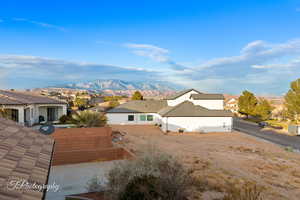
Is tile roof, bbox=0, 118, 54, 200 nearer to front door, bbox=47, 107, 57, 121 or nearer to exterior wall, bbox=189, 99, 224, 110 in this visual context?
front door, bbox=47, 107, 57, 121

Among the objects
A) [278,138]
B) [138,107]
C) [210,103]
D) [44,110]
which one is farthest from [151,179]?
[138,107]

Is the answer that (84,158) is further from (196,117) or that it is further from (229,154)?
(196,117)

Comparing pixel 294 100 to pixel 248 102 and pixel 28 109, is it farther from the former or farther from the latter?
pixel 28 109

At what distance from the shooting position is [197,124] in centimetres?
2869

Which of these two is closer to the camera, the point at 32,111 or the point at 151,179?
the point at 151,179

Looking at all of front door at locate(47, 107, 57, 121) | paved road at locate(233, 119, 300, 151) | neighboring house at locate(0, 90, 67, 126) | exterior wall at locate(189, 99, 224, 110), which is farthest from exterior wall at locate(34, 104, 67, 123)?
paved road at locate(233, 119, 300, 151)

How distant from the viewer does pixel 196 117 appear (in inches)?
1125

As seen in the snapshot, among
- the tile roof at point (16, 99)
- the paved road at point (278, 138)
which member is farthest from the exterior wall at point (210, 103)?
the tile roof at point (16, 99)

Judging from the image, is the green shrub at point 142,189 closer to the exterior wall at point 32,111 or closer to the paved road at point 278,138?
the exterior wall at point 32,111

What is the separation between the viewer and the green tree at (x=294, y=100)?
3741 cm

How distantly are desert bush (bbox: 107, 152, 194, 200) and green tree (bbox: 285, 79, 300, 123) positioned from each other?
137ft

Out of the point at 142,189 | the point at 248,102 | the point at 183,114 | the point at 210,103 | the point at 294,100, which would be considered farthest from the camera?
the point at 248,102

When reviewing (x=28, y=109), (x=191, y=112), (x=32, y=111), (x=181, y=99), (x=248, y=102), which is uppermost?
(x=181, y=99)

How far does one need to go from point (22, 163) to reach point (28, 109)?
2199cm
